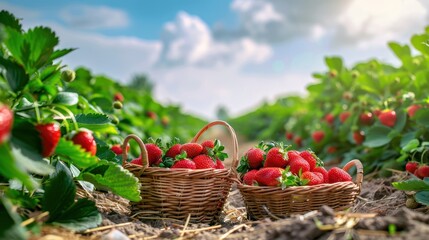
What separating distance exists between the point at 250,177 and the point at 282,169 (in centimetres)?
A: 18

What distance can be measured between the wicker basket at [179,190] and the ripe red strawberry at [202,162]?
72mm

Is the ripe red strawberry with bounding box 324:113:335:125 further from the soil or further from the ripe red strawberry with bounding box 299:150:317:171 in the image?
the ripe red strawberry with bounding box 299:150:317:171

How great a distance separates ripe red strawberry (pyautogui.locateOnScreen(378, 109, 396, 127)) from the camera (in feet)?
13.9

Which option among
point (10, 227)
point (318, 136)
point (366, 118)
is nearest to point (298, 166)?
point (10, 227)

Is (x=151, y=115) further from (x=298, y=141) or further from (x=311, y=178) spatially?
(x=311, y=178)

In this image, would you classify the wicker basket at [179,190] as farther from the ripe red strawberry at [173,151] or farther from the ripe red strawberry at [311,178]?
the ripe red strawberry at [311,178]

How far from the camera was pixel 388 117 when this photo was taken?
167 inches

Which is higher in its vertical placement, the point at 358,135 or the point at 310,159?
the point at 358,135

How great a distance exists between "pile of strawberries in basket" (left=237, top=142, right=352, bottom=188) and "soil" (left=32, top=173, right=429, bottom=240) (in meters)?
0.21

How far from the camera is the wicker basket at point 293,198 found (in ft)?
8.70

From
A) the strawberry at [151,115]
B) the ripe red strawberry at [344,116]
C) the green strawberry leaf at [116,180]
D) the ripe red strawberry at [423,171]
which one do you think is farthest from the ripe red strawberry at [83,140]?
the strawberry at [151,115]

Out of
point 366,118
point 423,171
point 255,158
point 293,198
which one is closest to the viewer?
point 293,198

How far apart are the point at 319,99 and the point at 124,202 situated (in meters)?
3.69

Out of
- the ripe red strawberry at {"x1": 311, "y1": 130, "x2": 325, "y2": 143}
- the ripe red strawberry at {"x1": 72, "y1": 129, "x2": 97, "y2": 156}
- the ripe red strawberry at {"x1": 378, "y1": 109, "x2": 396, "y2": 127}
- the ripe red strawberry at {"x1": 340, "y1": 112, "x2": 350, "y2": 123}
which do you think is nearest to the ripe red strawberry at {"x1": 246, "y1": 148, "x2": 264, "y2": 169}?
the ripe red strawberry at {"x1": 72, "y1": 129, "x2": 97, "y2": 156}
